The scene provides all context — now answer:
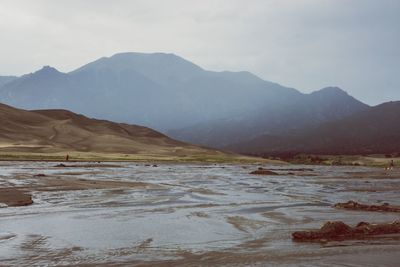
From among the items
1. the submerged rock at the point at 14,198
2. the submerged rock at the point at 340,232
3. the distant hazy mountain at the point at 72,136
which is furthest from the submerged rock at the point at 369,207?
the distant hazy mountain at the point at 72,136

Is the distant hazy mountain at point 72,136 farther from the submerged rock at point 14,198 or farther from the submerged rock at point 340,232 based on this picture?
the submerged rock at point 340,232

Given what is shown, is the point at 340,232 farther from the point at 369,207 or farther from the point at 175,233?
the point at 369,207

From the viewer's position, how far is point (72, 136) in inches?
5502

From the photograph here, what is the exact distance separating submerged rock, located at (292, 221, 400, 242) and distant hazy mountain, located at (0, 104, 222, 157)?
3565 inches

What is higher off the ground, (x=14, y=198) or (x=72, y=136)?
(x=72, y=136)

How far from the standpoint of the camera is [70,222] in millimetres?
15695

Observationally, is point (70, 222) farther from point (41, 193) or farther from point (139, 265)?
point (41, 193)

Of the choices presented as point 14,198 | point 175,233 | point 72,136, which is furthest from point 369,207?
point 72,136

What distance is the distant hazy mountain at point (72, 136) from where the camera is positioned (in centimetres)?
11849

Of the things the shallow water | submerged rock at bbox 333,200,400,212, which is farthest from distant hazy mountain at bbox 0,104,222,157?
submerged rock at bbox 333,200,400,212

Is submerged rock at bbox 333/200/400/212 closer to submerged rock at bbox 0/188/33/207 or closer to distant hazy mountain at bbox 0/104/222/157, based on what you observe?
submerged rock at bbox 0/188/33/207

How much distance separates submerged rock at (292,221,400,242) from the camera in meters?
13.0

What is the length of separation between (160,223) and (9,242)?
196 inches

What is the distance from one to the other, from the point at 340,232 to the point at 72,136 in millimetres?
131842
